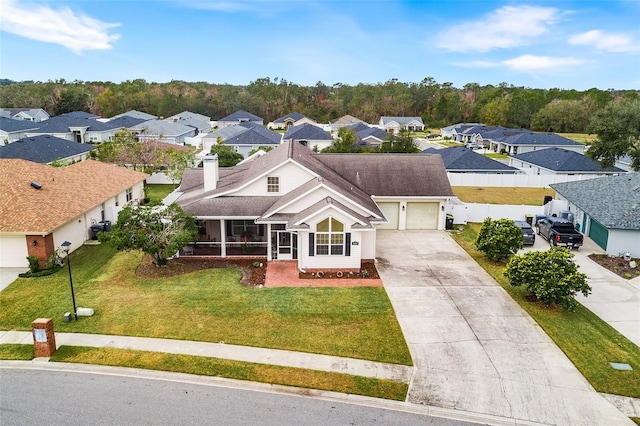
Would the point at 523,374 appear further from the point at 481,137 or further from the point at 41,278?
the point at 481,137

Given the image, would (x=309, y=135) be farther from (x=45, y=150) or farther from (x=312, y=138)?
(x=45, y=150)

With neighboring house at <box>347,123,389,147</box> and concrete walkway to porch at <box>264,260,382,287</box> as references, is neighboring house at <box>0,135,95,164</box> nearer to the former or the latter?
concrete walkway to porch at <box>264,260,382,287</box>

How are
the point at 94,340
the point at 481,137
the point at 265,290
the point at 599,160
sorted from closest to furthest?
the point at 94,340
the point at 265,290
the point at 599,160
the point at 481,137

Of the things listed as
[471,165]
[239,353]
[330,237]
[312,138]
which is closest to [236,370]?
[239,353]

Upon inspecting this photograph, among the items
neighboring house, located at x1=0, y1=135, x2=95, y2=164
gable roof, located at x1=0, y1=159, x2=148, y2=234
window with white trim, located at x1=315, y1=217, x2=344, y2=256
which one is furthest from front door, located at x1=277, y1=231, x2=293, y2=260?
neighboring house, located at x1=0, y1=135, x2=95, y2=164

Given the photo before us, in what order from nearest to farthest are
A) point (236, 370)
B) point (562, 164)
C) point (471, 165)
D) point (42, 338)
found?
1. point (236, 370)
2. point (42, 338)
3. point (562, 164)
4. point (471, 165)

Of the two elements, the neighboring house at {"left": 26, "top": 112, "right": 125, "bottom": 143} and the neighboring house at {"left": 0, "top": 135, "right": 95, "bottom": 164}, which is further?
the neighboring house at {"left": 26, "top": 112, "right": 125, "bottom": 143}

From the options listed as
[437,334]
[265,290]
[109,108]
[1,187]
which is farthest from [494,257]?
[109,108]
